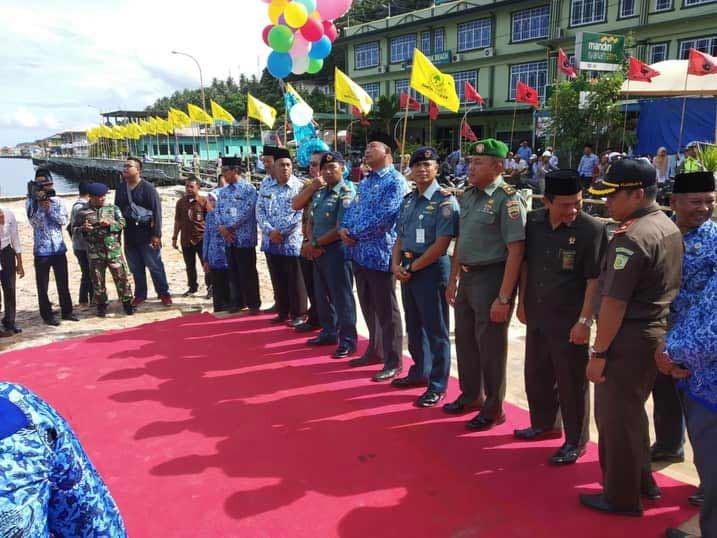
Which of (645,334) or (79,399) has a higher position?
(645,334)

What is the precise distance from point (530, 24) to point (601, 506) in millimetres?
25985

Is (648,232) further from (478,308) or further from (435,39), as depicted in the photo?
(435,39)

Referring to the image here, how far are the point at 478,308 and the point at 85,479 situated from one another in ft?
7.97

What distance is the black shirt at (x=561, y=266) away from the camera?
2.68 meters

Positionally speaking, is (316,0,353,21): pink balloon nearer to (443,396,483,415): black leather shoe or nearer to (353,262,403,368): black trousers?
(353,262,403,368): black trousers

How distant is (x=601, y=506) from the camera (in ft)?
7.87

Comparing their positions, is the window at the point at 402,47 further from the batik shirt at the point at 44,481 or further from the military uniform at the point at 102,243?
the batik shirt at the point at 44,481

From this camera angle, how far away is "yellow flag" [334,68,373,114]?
8.19 meters

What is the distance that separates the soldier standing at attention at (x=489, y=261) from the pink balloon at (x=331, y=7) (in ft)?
13.5

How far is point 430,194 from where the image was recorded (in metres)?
3.52

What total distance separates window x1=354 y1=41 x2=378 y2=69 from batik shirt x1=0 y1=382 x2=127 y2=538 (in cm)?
3297

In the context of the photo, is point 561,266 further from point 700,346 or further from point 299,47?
point 299,47

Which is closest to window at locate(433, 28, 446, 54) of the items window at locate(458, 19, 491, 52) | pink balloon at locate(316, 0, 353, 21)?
window at locate(458, 19, 491, 52)

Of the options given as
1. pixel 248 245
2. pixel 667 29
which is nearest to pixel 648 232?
pixel 248 245
